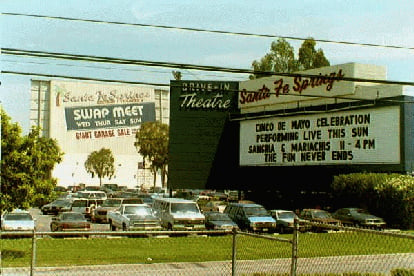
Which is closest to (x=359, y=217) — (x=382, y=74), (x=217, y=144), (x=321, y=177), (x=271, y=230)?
(x=271, y=230)

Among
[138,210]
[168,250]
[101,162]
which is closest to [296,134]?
[138,210]

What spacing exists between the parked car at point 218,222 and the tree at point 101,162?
77005mm

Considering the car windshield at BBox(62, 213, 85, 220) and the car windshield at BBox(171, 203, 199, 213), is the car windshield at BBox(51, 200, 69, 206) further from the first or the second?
the car windshield at BBox(171, 203, 199, 213)

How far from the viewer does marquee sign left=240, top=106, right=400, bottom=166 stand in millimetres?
39094

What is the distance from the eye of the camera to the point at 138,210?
29.9m

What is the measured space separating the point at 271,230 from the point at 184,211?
4.97 metres

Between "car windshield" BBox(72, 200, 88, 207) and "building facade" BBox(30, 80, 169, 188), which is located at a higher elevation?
"building facade" BBox(30, 80, 169, 188)

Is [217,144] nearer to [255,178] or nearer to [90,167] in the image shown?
[255,178]

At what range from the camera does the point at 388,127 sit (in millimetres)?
38812

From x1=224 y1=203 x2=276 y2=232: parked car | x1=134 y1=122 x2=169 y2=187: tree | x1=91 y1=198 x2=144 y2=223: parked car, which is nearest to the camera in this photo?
x1=224 y1=203 x2=276 y2=232: parked car

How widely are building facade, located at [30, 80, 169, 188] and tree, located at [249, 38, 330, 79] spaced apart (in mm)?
48903

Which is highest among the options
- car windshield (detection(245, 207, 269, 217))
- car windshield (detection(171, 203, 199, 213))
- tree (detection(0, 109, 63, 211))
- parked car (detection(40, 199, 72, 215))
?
tree (detection(0, 109, 63, 211))

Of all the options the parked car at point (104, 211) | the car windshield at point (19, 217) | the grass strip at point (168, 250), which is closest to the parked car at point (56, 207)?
the parked car at point (104, 211)

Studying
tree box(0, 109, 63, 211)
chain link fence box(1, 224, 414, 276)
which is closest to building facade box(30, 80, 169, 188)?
chain link fence box(1, 224, 414, 276)
